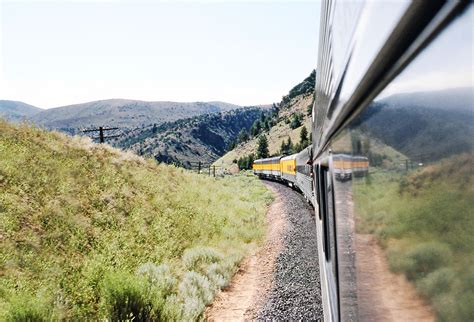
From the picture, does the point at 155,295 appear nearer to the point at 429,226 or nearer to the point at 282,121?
the point at 429,226

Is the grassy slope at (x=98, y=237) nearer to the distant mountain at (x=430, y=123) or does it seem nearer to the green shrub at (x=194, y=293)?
the green shrub at (x=194, y=293)

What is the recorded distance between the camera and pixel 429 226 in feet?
2.89

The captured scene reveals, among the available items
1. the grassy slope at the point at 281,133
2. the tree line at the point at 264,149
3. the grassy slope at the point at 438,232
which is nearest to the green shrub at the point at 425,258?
the grassy slope at the point at 438,232

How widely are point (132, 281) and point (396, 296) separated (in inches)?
271

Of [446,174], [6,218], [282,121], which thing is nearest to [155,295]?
[6,218]

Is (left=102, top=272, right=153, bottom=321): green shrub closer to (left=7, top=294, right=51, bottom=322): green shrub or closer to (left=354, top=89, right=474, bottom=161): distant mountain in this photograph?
(left=7, top=294, right=51, bottom=322): green shrub

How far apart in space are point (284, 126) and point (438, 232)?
16018 cm

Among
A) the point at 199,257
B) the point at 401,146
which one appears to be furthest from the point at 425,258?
the point at 199,257

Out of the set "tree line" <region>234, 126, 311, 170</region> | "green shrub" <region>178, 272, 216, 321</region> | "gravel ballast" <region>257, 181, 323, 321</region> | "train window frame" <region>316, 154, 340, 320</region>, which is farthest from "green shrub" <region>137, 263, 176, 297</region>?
"tree line" <region>234, 126, 311, 170</region>

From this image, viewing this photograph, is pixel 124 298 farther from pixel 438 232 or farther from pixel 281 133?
pixel 281 133

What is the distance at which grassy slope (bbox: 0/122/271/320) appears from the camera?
7.07m

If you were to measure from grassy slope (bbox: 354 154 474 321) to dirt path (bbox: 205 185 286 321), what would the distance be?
6.99m

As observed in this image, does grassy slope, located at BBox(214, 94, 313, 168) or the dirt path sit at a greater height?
grassy slope, located at BBox(214, 94, 313, 168)

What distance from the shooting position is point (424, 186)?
0.90m
